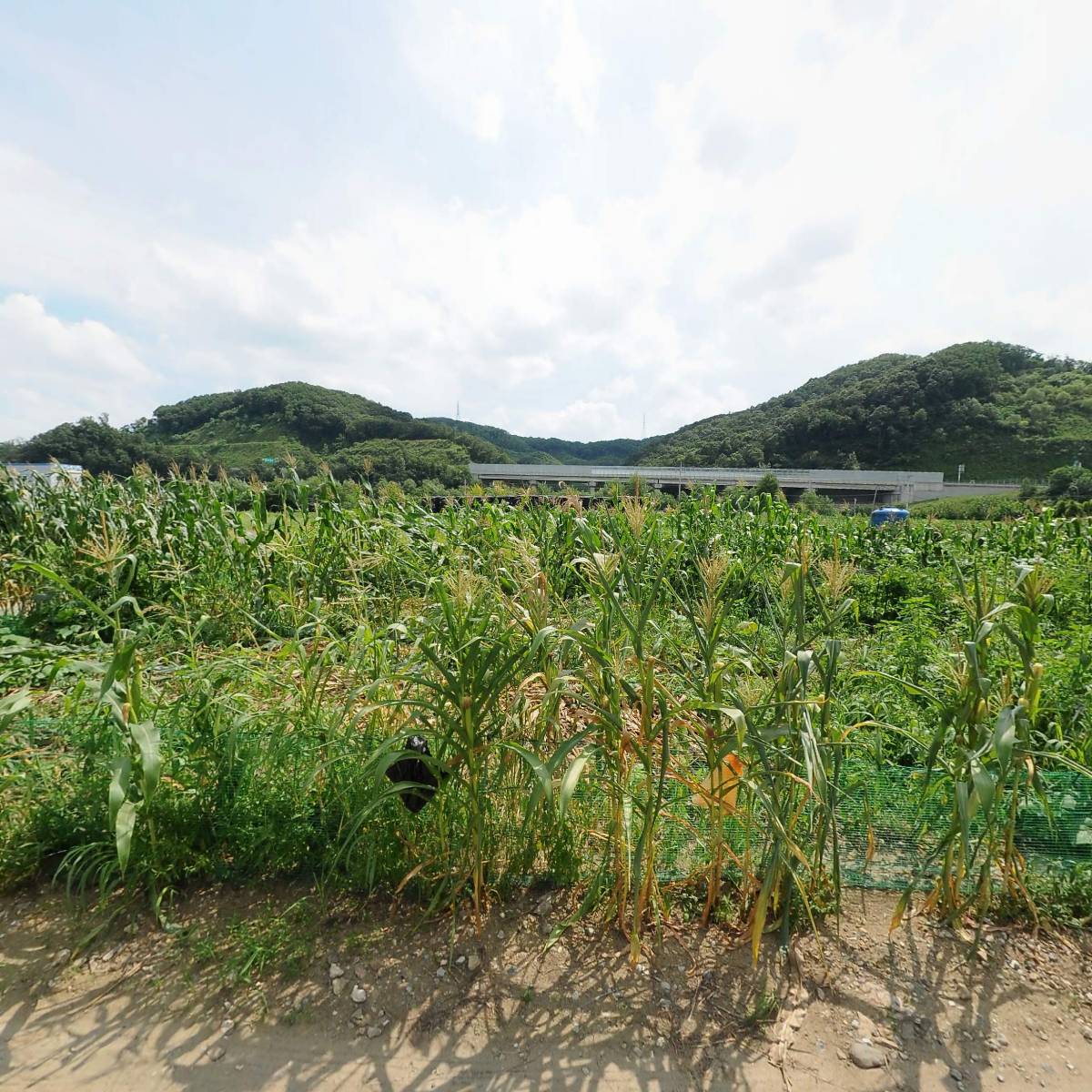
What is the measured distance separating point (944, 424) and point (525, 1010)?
232 ft

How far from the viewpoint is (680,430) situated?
79.4 meters

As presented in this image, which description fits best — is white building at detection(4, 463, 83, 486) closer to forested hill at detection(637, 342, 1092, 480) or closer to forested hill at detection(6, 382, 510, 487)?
forested hill at detection(6, 382, 510, 487)

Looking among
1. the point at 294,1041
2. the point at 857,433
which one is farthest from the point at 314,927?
the point at 857,433

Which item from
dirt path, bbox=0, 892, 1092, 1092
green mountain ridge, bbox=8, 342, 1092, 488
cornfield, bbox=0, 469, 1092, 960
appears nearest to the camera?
dirt path, bbox=0, 892, 1092, 1092

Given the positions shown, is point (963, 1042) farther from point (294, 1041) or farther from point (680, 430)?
point (680, 430)

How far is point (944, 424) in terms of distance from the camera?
5691 cm

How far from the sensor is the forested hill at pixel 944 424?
52094 millimetres

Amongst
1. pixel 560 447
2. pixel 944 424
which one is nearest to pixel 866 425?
pixel 944 424

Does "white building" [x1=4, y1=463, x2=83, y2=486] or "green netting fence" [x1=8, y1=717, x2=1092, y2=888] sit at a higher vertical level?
"white building" [x1=4, y1=463, x2=83, y2=486]

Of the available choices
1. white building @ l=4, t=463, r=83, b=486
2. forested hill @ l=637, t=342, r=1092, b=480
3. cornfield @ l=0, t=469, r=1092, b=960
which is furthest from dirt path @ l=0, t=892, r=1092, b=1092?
forested hill @ l=637, t=342, r=1092, b=480

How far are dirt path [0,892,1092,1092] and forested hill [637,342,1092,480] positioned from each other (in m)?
50.1

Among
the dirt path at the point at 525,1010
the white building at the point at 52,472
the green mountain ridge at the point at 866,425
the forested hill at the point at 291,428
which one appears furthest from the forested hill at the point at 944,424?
the dirt path at the point at 525,1010

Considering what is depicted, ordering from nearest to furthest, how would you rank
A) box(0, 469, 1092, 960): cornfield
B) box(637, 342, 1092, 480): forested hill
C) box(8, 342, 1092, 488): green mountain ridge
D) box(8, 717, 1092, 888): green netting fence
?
box(0, 469, 1092, 960): cornfield → box(8, 717, 1092, 888): green netting fence → box(8, 342, 1092, 488): green mountain ridge → box(637, 342, 1092, 480): forested hill

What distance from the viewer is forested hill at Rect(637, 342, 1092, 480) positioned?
2051 inches
